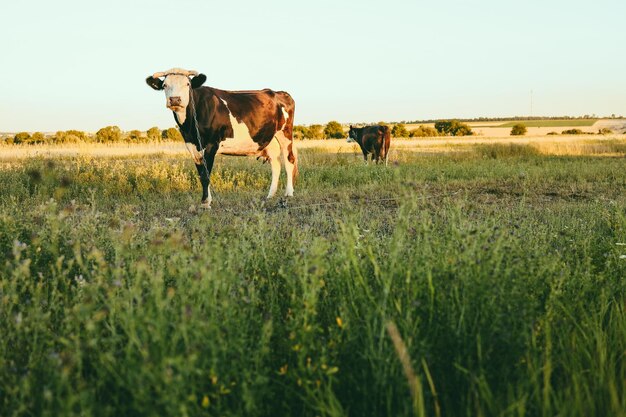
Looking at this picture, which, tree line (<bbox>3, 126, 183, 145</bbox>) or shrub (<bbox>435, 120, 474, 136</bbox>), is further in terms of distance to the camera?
shrub (<bbox>435, 120, 474, 136</bbox>)

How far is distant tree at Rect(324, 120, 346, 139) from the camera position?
56.8 meters

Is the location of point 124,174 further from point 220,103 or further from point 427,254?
point 427,254

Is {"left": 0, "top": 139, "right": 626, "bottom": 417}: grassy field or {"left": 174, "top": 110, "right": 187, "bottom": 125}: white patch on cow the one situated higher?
{"left": 174, "top": 110, "right": 187, "bottom": 125}: white patch on cow

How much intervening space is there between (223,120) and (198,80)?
81 centimetres

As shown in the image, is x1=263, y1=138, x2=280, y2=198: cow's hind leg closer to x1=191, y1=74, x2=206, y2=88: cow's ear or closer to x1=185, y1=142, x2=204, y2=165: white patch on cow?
x1=185, y1=142, x2=204, y2=165: white patch on cow

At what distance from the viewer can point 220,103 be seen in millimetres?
9664

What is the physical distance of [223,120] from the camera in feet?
31.6

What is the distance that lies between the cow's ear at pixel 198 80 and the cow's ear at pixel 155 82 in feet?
1.65

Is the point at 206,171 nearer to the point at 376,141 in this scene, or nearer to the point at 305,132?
the point at 376,141

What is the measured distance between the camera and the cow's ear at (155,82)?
29.6 ft

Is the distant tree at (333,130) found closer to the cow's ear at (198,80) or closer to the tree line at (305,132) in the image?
the tree line at (305,132)

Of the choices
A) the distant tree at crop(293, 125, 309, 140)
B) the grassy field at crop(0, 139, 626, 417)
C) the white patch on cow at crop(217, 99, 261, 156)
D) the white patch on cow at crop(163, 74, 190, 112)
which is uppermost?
the distant tree at crop(293, 125, 309, 140)

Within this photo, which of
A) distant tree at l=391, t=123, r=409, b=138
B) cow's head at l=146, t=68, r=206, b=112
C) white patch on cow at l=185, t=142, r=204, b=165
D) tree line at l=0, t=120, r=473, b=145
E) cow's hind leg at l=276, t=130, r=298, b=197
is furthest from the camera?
distant tree at l=391, t=123, r=409, b=138

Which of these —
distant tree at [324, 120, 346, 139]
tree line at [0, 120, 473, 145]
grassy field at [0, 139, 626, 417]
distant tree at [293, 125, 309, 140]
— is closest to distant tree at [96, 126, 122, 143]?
tree line at [0, 120, 473, 145]
